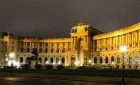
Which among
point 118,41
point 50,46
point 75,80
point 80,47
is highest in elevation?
point 118,41

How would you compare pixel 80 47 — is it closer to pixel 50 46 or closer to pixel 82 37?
pixel 82 37

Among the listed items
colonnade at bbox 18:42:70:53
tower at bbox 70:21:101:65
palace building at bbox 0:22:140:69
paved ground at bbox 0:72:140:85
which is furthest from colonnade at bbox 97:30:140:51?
paved ground at bbox 0:72:140:85

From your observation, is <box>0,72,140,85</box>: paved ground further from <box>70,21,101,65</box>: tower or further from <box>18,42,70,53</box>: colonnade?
<box>18,42,70,53</box>: colonnade

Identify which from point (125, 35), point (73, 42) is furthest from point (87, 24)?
point (125, 35)

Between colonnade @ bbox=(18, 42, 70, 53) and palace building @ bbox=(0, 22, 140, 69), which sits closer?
palace building @ bbox=(0, 22, 140, 69)

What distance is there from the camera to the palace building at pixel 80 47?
430 feet

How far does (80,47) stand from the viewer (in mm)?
168125

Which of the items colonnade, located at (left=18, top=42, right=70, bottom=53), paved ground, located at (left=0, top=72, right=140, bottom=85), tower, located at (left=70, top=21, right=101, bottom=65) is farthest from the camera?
colonnade, located at (left=18, top=42, right=70, bottom=53)

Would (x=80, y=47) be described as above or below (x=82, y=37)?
below

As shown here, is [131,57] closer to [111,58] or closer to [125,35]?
[125,35]

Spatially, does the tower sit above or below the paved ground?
above

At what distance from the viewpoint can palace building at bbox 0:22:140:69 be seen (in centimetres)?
13112

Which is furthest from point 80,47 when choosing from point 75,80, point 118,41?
point 75,80

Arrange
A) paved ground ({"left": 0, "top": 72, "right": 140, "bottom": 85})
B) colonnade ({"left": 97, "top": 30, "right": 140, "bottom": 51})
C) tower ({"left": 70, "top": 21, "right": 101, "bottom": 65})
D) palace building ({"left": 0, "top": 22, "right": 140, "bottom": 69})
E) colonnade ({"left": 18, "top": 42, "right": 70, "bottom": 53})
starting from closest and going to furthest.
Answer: paved ground ({"left": 0, "top": 72, "right": 140, "bottom": 85}), colonnade ({"left": 97, "top": 30, "right": 140, "bottom": 51}), palace building ({"left": 0, "top": 22, "right": 140, "bottom": 69}), tower ({"left": 70, "top": 21, "right": 101, "bottom": 65}), colonnade ({"left": 18, "top": 42, "right": 70, "bottom": 53})
